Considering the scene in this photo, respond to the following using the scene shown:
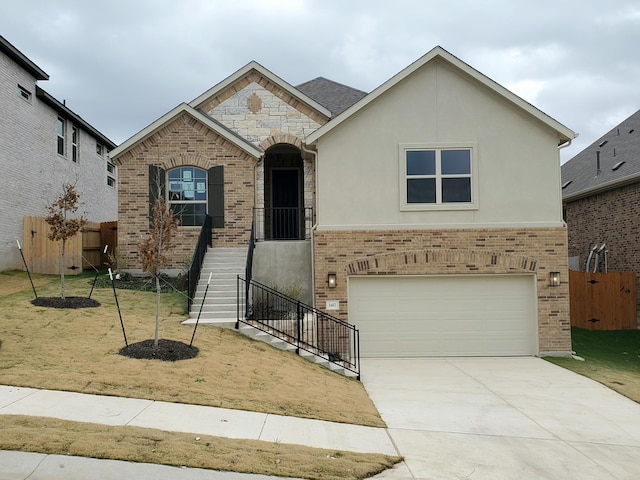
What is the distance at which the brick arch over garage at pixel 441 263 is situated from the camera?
13500 millimetres

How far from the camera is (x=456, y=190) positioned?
1376cm

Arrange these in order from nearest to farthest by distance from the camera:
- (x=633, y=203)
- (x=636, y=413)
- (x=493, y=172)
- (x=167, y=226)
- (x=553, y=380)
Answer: (x=636, y=413) → (x=167, y=226) → (x=553, y=380) → (x=493, y=172) → (x=633, y=203)

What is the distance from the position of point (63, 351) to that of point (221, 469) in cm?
518

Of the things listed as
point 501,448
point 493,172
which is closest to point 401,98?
point 493,172

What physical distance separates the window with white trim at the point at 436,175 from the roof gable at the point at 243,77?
19.3 feet

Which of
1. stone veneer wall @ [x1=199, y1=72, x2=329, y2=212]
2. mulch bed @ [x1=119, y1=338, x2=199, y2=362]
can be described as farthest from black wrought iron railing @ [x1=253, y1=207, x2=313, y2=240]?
mulch bed @ [x1=119, y1=338, x2=199, y2=362]

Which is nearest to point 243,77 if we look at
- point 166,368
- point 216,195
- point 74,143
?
point 216,195

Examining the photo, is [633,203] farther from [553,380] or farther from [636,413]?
[636,413]

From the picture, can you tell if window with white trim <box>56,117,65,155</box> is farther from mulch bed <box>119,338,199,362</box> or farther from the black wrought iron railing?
mulch bed <box>119,338,199,362</box>

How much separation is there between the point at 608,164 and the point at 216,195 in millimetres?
15897

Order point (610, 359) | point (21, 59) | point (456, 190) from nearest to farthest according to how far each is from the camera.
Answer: point (610, 359), point (456, 190), point (21, 59)

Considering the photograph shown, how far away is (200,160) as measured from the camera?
1681 cm

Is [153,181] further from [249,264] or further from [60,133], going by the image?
[60,133]

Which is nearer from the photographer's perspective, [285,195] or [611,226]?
[285,195]
